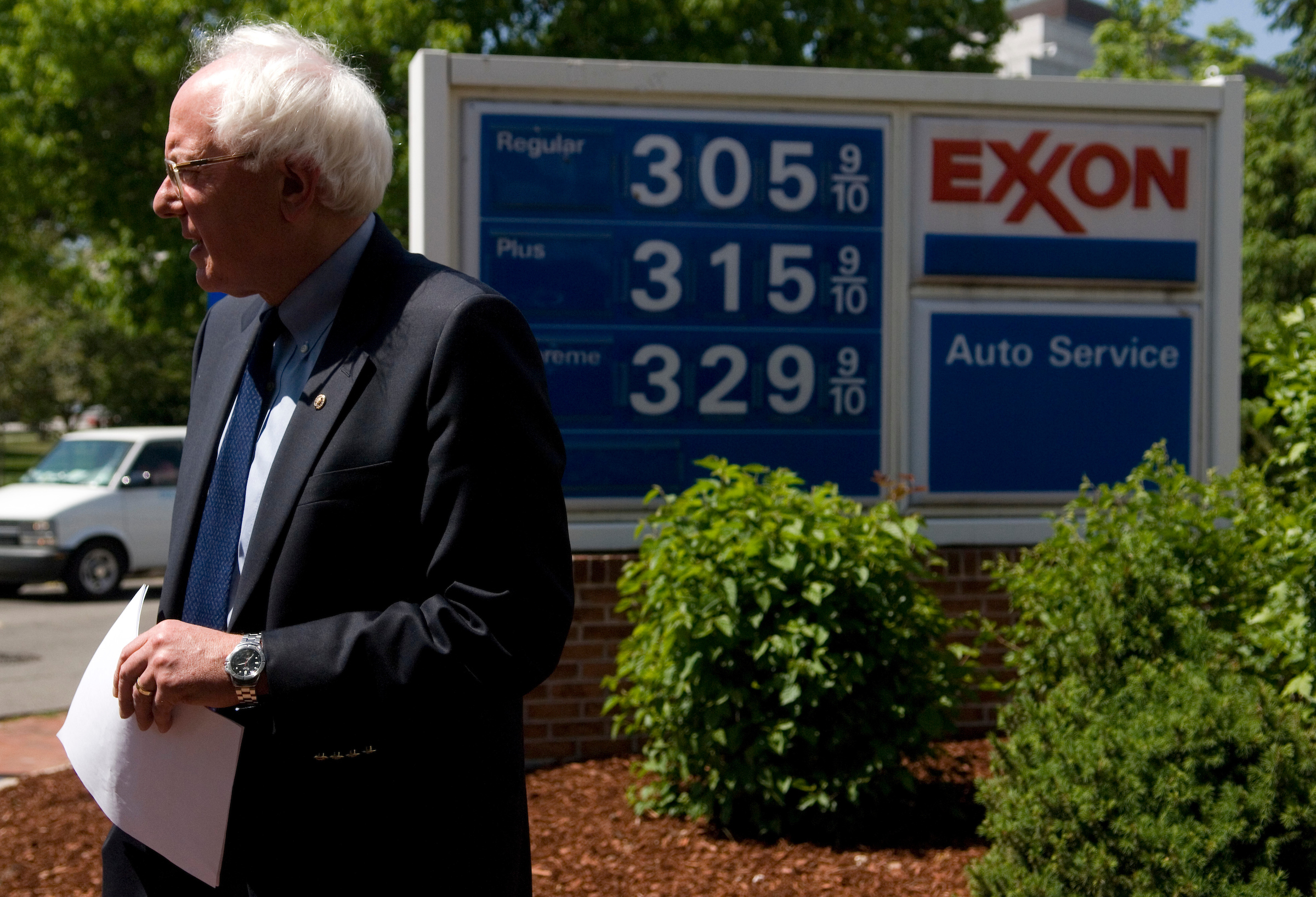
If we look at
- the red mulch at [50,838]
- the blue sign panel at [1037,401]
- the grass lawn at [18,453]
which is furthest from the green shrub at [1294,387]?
the grass lawn at [18,453]

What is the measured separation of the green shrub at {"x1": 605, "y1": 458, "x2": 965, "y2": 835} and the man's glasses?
2649 millimetres

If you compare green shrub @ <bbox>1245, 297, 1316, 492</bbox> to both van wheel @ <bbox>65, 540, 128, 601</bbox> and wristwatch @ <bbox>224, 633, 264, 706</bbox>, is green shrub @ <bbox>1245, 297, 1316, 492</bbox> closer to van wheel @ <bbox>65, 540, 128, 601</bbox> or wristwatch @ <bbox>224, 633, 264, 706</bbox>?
wristwatch @ <bbox>224, 633, 264, 706</bbox>

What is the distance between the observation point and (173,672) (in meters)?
1.66

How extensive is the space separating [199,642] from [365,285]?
0.55m

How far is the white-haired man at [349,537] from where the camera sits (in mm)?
1662

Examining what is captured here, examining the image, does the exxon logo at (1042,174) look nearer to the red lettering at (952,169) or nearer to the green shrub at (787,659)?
the red lettering at (952,169)

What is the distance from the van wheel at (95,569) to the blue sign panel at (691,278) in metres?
9.76

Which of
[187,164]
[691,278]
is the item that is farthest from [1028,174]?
[187,164]

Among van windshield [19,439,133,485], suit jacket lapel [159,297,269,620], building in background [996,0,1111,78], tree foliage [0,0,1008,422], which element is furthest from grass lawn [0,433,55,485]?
building in background [996,0,1111,78]

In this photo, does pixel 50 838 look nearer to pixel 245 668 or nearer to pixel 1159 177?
pixel 245 668

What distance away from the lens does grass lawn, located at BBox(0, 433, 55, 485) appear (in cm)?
3772

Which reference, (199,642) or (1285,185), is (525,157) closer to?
(199,642)

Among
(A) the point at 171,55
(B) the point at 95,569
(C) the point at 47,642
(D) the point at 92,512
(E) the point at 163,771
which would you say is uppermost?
(A) the point at 171,55

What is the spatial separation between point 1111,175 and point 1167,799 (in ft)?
11.3
